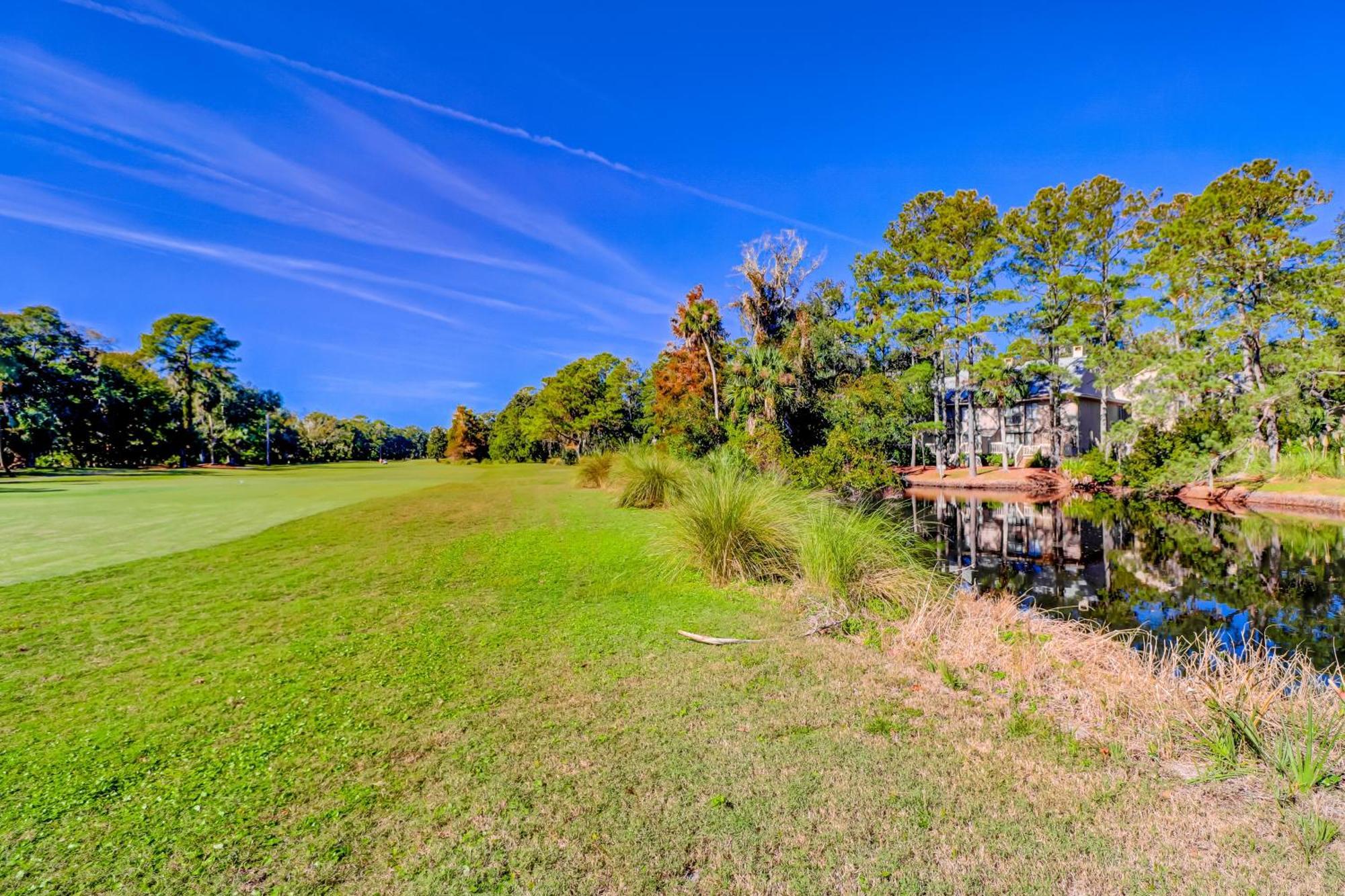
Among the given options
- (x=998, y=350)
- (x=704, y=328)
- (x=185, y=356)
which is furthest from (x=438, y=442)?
(x=998, y=350)

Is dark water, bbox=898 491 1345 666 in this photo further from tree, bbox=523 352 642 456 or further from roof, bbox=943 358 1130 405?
tree, bbox=523 352 642 456

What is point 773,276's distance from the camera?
70.0 ft

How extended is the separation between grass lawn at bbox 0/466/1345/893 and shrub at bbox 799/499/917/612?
0.92 m

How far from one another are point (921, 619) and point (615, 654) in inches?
97.0

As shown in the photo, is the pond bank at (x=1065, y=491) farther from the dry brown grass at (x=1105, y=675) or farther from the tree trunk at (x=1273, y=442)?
the dry brown grass at (x=1105, y=675)

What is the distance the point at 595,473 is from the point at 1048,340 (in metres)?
20.8

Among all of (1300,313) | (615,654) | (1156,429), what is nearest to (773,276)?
(1156,429)

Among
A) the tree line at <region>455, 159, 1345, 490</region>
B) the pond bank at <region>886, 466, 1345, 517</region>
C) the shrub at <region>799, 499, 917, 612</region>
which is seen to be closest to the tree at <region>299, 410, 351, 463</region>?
the tree line at <region>455, 159, 1345, 490</region>

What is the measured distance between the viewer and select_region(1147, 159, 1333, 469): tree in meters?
18.5

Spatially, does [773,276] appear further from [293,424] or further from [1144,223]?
[293,424]

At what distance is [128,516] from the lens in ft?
38.0

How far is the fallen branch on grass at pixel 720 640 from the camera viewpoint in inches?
180

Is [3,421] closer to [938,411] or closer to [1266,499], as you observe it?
[938,411]

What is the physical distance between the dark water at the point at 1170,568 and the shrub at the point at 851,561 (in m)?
1.48
